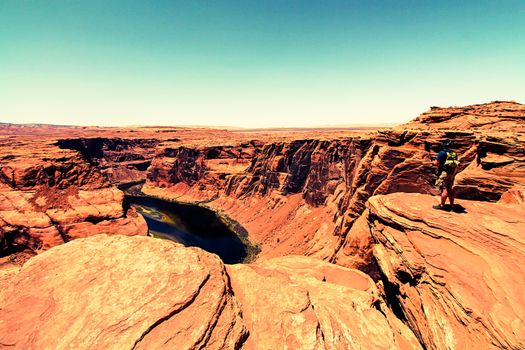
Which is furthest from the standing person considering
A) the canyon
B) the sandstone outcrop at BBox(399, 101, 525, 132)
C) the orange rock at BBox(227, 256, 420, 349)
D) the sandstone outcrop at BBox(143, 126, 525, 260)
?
the sandstone outcrop at BBox(399, 101, 525, 132)

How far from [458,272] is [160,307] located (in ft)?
43.8

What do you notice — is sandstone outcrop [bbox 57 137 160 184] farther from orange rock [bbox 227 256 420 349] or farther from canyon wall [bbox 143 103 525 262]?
orange rock [bbox 227 256 420 349]

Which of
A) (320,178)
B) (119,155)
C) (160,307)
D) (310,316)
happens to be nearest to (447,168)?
(310,316)

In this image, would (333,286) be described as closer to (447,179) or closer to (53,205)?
(447,179)

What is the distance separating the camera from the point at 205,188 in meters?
133

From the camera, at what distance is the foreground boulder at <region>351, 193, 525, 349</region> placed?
10.3 meters

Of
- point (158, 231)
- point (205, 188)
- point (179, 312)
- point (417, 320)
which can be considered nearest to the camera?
point (179, 312)

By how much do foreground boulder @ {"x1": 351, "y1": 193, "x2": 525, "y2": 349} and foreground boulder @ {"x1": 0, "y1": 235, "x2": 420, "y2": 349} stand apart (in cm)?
214

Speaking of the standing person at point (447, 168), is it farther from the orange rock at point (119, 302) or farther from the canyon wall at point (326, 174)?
the orange rock at point (119, 302)

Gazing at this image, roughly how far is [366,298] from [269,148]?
103313 mm

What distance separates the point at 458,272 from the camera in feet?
40.9

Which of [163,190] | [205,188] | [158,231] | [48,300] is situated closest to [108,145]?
[163,190]

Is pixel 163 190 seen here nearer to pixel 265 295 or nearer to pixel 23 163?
pixel 23 163

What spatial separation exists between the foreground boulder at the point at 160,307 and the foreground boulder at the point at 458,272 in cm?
214
